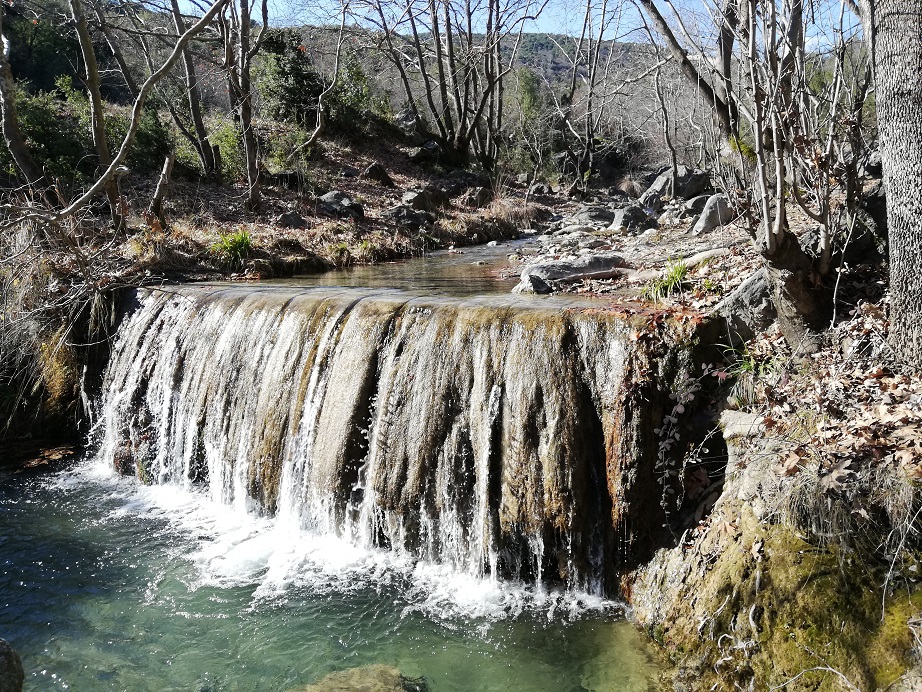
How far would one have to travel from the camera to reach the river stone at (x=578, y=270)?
678 cm

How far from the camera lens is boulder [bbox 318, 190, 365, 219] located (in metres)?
14.4

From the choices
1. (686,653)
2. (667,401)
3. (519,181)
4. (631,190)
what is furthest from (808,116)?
(631,190)

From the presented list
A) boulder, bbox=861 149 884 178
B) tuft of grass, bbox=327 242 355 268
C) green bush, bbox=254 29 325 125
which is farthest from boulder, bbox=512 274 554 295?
green bush, bbox=254 29 325 125

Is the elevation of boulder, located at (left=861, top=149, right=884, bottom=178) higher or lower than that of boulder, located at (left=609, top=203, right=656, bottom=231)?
higher

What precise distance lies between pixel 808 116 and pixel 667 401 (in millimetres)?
2301

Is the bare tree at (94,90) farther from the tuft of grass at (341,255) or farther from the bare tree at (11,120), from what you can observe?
the tuft of grass at (341,255)

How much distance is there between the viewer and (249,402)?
639 centimetres

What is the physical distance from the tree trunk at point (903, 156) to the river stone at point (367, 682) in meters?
3.69

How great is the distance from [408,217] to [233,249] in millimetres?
5424

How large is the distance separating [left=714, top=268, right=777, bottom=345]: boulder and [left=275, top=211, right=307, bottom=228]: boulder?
10.1 m

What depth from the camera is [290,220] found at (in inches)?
512

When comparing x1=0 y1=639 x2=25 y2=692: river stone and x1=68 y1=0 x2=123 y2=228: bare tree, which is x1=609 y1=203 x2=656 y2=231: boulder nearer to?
x1=68 y1=0 x2=123 y2=228: bare tree

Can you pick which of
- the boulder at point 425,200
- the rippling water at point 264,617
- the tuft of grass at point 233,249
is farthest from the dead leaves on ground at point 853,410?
the boulder at point 425,200

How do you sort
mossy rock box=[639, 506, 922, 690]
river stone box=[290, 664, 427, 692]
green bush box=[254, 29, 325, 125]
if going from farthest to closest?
Answer: green bush box=[254, 29, 325, 125] → river stone box=[290, 664, 427, 692] → mossy rock box=[639, 506, 922, 690]
